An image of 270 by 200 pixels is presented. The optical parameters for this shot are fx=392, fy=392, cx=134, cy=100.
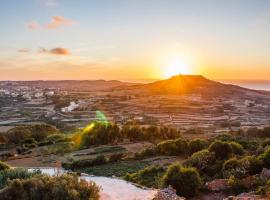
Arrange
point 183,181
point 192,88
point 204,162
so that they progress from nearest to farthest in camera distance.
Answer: point 183,181
point 204,162
point 192,88

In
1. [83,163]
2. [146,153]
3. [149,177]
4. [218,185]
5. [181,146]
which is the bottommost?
[83,163]

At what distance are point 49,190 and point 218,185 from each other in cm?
651

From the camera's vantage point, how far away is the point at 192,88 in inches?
5408

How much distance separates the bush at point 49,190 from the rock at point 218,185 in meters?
4.69

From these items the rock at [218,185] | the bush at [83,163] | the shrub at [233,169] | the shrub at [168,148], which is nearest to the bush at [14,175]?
the bush at [83,163]

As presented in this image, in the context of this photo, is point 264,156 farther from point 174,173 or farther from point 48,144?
point 48,144

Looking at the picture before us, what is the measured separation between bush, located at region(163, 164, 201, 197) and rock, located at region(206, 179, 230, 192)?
47cm

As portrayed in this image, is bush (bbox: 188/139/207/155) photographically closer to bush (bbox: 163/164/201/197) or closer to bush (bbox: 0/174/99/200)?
bush (bbox: 163/164/201/197)

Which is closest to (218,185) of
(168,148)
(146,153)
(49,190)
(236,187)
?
(236,187)

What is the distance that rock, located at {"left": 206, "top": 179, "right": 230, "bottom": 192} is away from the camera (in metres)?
14.9

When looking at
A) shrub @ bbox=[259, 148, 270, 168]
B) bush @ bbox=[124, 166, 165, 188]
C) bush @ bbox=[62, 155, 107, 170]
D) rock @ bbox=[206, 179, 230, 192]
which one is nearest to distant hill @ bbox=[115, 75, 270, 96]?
bush @ bbox=[62, 155, 107, 170]

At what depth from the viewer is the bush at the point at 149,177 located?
17472mm

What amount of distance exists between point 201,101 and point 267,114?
25234mm

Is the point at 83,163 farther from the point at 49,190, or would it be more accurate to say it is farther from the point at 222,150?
the point at 49,190
